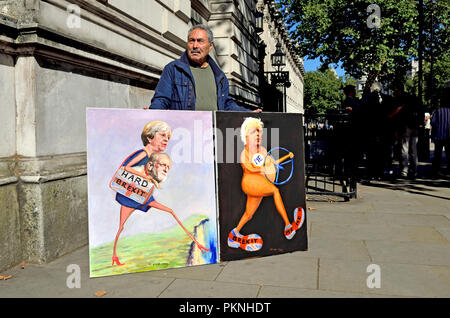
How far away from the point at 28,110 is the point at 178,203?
5.31 ft

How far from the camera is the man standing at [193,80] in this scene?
3973 millimetres

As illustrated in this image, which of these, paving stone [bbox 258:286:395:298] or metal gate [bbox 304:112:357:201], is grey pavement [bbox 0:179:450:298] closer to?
paving stone [bbox 258:286:395:298]

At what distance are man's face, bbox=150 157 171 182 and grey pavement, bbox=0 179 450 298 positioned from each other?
0.81 m

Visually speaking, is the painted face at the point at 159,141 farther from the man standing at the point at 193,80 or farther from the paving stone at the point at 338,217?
the paving stone at the point at 338,217

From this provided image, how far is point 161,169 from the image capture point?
11.3 ft

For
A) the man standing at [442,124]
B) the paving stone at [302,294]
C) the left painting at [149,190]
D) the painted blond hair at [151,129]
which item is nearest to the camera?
the paving stone at [302,294]

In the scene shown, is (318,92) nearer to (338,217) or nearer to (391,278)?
(338,217)

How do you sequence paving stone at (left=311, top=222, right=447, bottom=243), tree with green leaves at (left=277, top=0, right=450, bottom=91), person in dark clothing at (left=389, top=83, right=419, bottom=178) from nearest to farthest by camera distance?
paving stone at (left=311, top=222, right=447, bottom=243) < person in dark clothing at (left=389, top=83, right=419, bottom=178) < tree with green leaves at (left=277, top=0, right=450, bottom=91)

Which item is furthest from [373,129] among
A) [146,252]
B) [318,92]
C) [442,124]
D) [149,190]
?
[318,92]

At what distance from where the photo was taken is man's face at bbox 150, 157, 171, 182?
342 cm

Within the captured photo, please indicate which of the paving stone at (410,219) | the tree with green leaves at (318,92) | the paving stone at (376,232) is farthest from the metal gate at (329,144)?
the tree with green leaves at (318,92)

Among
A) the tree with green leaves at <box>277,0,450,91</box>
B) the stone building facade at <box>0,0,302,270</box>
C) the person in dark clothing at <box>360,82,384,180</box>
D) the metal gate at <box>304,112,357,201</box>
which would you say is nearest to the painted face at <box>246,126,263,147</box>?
the stone building facade at <box>0,0,302,270</box>

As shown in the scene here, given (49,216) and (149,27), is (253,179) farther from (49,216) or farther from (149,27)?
(149,27)

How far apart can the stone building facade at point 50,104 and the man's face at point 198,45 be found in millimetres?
1197
